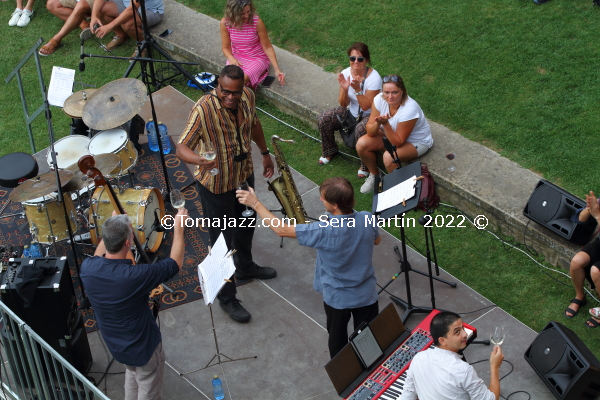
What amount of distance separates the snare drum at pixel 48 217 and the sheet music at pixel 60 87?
1529 mm

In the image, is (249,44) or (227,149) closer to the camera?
(227,149)

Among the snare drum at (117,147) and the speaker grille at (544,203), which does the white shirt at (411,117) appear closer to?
the speaker grille at (544,203)

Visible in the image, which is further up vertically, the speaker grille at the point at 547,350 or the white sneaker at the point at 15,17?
the speaker grille at the point at 547,350

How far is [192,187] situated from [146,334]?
3.36m

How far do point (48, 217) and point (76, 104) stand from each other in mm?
1541

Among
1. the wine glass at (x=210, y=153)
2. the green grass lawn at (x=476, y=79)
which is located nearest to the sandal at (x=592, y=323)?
the green grass lawn at (x=476, y=79)

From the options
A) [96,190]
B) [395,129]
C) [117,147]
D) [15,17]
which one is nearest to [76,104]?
[117,147]

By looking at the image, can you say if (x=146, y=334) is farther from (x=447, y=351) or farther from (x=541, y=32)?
(x=541, y=32)

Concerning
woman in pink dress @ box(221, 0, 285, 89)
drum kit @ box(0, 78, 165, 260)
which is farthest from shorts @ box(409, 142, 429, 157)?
drum kit @ box(0, 78, 165, 260)

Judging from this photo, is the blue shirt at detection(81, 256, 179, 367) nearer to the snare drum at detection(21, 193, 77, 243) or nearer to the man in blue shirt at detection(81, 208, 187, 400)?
the man in blue shirt at detection(81, 208, 187, 400)

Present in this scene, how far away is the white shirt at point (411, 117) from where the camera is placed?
6859 millimetres

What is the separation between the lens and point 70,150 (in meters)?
7.23

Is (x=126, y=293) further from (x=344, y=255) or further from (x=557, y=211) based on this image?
(x=557, y=211)

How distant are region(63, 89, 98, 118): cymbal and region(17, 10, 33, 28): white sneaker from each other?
4.21 meters
